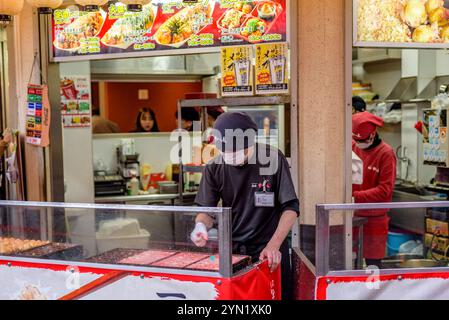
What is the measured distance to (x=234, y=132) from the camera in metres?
3.21

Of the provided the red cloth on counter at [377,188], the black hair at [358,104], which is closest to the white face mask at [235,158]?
the red cloth on counter at [377,188]

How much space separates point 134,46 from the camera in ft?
15.0

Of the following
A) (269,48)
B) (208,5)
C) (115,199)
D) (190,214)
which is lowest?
(115,199)

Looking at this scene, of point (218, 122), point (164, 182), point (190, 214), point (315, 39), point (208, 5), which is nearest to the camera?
point (190, 214)

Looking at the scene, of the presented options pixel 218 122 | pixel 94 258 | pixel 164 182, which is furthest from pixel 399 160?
pixel 94 258

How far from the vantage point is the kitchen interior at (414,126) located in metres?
5.87

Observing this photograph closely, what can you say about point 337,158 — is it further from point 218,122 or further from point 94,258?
point 94,258

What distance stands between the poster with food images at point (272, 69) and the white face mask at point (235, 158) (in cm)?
90

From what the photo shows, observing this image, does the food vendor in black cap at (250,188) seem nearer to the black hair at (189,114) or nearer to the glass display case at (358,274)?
the glass display case at (358,274)

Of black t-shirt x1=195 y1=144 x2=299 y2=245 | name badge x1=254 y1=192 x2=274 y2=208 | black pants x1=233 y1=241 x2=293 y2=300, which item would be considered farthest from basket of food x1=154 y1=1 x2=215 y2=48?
black pants x1=233 y1=241 x2=293 y2=300

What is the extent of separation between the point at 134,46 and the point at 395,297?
2.80m

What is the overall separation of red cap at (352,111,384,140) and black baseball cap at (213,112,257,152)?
1.67m

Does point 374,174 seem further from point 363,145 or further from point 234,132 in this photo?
point 234,132

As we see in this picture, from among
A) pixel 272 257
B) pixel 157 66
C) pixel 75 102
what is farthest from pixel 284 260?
pixel 157 66
